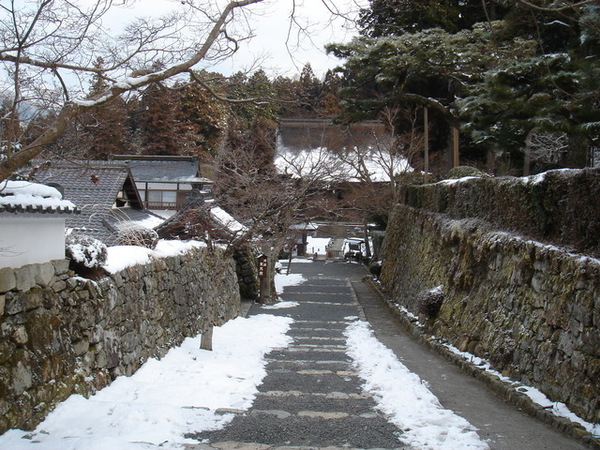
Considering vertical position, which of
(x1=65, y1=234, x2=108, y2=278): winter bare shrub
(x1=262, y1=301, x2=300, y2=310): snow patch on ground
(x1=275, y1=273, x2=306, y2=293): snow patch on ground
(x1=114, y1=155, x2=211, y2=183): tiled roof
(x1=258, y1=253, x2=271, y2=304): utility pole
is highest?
(x1=114, y1=155, x2=211, y2=183): tiled roof

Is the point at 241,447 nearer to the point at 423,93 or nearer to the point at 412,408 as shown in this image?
the point at 412,408

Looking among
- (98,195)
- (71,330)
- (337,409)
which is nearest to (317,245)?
(98,195)

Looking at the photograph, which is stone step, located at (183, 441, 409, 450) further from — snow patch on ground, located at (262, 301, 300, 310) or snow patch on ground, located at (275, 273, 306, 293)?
snow patch on ground, located at (275, 273, 306, 293)

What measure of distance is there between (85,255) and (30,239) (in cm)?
90

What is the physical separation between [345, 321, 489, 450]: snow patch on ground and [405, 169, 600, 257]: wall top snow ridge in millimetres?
2248

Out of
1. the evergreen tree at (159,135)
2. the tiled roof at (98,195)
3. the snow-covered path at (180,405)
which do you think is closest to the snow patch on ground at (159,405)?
the snow-covered path at (180,405)

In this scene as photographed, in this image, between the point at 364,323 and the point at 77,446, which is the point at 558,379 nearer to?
the point at 77,446

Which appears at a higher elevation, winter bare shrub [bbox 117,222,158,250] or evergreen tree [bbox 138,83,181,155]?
evergreen tree [bbox 138,83,181,155]

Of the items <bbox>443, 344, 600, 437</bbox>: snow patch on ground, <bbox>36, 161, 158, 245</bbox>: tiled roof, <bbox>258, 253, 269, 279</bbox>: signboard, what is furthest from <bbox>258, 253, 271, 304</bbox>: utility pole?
<bbox>443, 344, 600, 437</bbox>: snow patch on ground

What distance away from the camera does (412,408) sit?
17.3 ft

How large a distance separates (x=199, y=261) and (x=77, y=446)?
21.2ft

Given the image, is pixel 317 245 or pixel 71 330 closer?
pixel 71 330

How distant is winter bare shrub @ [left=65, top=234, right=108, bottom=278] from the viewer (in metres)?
5.35

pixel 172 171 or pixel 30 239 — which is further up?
pixel 172 171
